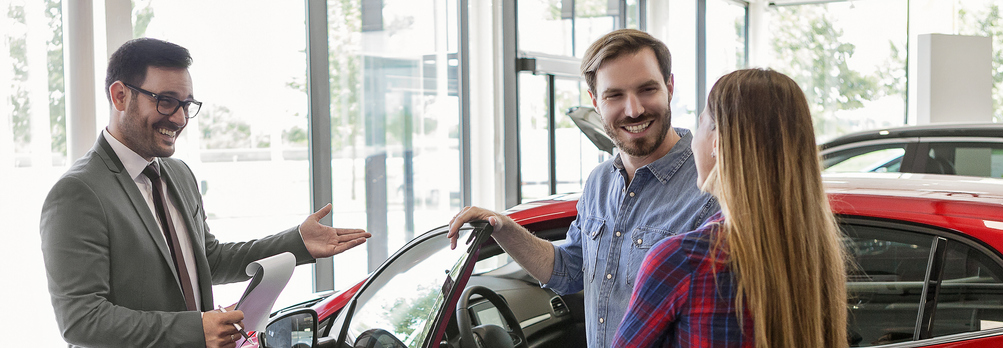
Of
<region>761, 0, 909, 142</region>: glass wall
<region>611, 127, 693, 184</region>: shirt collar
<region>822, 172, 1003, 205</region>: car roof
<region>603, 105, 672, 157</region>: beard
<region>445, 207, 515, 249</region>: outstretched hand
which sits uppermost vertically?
<region>761, 0, 909, 142</region>: glass wall

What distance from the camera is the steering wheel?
1.93 metres

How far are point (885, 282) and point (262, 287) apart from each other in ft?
4.75

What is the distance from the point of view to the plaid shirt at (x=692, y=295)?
1051mm

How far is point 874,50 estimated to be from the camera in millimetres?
10156

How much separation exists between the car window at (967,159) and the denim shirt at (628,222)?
2767 mm

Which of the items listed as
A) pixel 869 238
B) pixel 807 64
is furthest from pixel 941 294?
pixel 807 64

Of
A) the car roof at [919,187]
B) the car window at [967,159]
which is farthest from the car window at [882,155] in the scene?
the car roof at [919,187]

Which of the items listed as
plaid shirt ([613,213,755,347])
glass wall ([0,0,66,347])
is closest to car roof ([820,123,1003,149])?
plaid shirt ([613,213,755,347])

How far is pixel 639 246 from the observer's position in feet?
5.21

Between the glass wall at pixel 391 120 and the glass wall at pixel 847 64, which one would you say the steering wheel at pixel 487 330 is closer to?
the glass wall at pixel 391 120

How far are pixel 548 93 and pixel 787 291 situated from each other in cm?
536

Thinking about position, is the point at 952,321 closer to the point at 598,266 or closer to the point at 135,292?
the point at 598,266

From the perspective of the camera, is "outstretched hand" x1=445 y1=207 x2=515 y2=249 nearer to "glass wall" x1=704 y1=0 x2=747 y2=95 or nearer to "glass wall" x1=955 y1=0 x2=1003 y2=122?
"glass wall" x1=704 y1=0 x2=747 y2=95

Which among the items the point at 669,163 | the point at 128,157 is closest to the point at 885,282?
the point at 669,163
